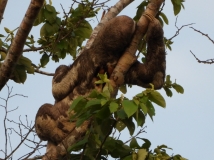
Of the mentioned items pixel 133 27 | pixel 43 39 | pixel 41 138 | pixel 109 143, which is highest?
pixel 43 39

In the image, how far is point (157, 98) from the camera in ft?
10.5

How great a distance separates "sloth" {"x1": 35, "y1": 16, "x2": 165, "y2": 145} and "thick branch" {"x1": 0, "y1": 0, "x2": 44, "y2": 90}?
2.41 feet

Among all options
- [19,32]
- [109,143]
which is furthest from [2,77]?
[109,143]

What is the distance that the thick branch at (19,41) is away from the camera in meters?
3.78

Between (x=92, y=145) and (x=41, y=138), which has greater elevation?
(x=41, y=138)

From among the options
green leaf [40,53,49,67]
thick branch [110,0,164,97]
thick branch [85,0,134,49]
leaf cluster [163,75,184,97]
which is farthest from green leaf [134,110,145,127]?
green leaf [40,53,49,67]

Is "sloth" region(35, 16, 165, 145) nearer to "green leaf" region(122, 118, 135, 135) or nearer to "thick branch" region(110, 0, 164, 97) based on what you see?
"thick branch" region(110, 0, 164, 97)

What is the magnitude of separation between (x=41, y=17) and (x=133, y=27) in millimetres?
1470

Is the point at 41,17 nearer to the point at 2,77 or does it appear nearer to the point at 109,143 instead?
the point at 2,77

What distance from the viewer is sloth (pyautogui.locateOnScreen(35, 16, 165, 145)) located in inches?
170

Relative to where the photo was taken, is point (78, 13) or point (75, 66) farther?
point (78, 13)

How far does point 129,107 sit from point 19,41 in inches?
53.4

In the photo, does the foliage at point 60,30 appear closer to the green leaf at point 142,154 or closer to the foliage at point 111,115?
the foliage at point 111,115

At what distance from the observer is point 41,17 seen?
17.2ft
